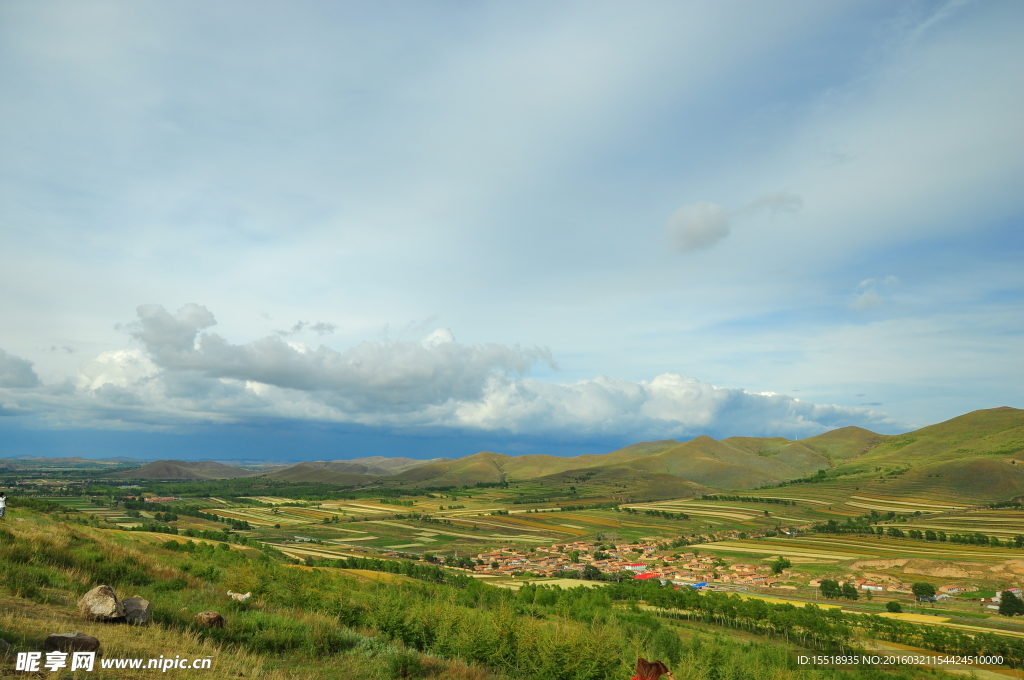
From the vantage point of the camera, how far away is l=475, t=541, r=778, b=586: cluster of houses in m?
95.8

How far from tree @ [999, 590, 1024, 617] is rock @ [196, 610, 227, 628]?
99.4 m

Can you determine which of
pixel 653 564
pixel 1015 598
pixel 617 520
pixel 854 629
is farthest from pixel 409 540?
pixel 1015 598

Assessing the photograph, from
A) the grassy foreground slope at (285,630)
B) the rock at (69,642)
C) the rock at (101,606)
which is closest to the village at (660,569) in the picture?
the grassy foreground slope at (285,630)

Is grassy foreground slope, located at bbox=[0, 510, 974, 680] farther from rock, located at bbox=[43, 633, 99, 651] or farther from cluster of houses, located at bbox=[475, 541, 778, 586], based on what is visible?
cluster of houses, located at bbox=[475, 541, 778, 586]

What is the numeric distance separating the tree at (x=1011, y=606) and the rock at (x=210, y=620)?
99397 mm

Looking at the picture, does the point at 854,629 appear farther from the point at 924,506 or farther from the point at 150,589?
the point at 924,506

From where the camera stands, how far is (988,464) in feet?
617

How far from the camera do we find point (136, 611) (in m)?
15.4

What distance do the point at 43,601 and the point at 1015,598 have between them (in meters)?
106

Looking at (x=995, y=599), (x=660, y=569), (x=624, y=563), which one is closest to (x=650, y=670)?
(x=995, y=599)

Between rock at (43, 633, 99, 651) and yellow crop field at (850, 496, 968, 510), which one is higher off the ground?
rock at (43, 633, 99, 651)

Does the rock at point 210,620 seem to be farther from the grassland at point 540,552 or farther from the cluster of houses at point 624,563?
the cluster of houses at point 624,563

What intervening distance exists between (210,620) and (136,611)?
216 cm

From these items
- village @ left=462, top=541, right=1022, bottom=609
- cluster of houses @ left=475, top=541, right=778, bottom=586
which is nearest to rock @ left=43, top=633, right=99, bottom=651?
village @ left=462, top=541, right=1022, bottom=609
